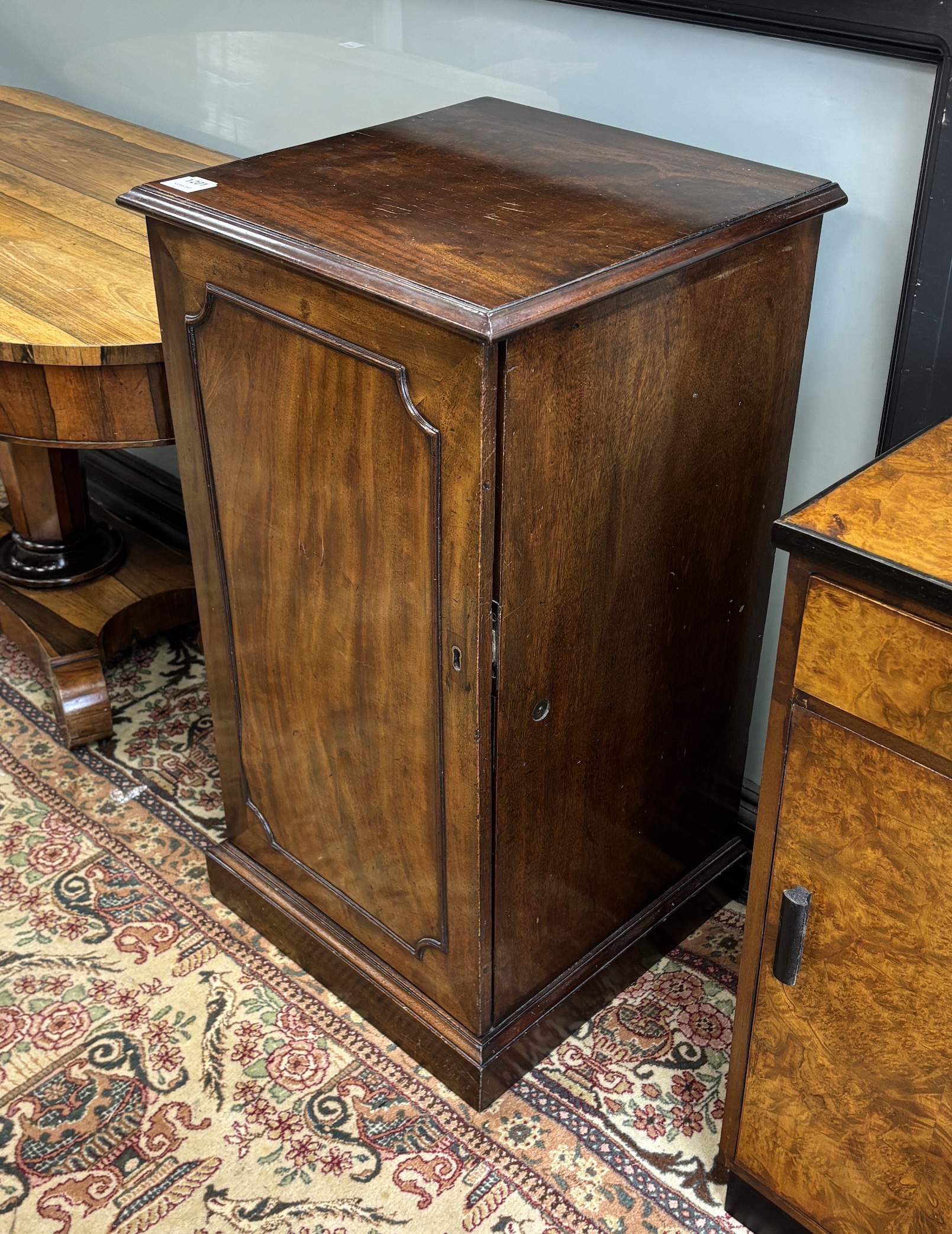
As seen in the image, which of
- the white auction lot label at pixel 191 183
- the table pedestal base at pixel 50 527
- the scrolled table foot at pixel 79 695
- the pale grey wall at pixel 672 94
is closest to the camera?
the white auction lot label at pixel 191 183

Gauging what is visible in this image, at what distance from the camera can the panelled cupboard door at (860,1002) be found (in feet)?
3.56

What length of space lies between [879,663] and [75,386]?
3.68 feet

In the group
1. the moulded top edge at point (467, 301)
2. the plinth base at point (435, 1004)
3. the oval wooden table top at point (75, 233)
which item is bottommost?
the plinth base at point (435, 1004)

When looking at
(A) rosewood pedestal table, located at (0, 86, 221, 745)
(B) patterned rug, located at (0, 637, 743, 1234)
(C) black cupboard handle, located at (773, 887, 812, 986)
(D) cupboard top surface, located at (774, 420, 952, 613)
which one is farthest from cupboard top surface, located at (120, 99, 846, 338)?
(B) patterned rug, located at (0, 637, 743, 1234)

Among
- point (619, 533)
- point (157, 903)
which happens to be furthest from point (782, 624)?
point (157, 903)

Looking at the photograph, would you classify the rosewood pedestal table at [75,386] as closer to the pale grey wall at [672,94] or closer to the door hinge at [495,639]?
the pale grey wall at [672,94]

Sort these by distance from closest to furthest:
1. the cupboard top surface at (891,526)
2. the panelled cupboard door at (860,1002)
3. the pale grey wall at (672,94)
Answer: the cupboard top surface at (891,526) < the panelled cupboard door at (860,1002) < the pale grey wall at (672,94)

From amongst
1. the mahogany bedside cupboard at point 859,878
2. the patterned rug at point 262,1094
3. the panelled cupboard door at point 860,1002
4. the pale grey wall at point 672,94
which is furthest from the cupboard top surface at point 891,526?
the patterned rug at point 262,1094

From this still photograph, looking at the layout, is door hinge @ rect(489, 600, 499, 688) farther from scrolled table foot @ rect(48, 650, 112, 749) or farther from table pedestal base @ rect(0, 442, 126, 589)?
table pedestal base @ rect(0, 442, 126, 589)

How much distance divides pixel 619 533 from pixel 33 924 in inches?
43.6

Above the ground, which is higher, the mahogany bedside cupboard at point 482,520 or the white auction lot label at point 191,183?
the white auction lot label at point 191,183

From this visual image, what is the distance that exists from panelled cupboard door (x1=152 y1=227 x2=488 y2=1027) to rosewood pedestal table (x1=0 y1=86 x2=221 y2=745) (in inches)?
10.8

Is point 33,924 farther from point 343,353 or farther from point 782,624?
point 782,624

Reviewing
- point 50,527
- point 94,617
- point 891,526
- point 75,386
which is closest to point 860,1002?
point 891,526
